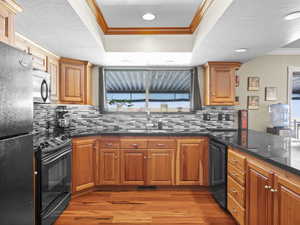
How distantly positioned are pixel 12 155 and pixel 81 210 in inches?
69.3

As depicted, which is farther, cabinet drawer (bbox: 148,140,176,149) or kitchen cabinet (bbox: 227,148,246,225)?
cabinet drawer (bbox: 148,140,176,149)

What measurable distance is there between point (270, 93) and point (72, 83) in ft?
11.7

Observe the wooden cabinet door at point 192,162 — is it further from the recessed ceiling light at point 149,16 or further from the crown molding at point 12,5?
the crown molding at point 12,5

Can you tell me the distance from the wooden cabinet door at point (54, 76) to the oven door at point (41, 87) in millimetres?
609

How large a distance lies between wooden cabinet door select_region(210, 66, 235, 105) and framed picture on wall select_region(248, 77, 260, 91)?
22.5 inches

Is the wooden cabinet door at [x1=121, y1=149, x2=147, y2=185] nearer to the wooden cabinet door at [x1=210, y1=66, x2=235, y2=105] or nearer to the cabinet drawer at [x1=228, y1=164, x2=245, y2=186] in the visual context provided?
the cabinet drawer at [x1=228, y1=164, x2=245, y2=186]

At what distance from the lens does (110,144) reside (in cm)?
352

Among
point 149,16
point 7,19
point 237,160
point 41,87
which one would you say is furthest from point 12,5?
point 237,160

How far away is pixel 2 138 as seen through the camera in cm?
130

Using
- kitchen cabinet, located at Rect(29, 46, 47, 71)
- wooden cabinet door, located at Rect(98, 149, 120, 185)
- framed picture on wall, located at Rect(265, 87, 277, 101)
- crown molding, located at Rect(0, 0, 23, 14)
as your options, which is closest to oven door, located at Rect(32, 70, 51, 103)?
kitchen cabinet, located at Rect(29, 46, 47, 71)

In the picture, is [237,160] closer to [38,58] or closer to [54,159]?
[54,159]

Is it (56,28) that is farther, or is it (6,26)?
(56,28)

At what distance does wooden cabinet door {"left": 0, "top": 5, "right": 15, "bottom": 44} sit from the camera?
163cm

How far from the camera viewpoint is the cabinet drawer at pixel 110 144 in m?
3.52
